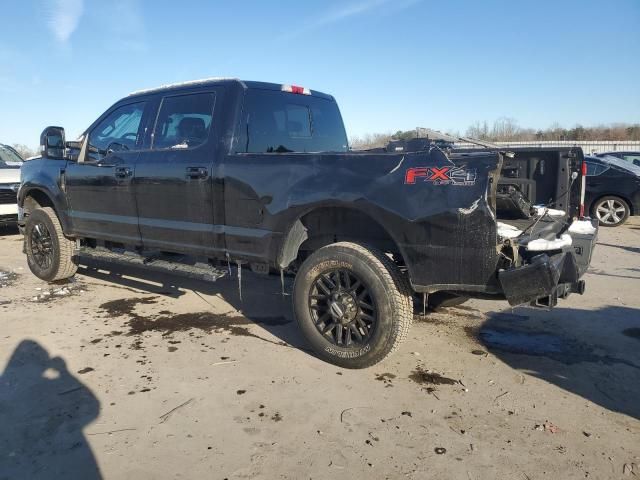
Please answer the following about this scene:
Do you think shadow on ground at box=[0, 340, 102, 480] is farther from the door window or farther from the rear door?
the door window

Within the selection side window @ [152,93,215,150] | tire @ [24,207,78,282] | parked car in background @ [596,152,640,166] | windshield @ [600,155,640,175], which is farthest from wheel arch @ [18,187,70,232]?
parked car in background @ [596,152,640,166]

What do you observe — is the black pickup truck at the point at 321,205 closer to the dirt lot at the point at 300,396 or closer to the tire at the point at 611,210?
the dirt lot at the point at 300,396

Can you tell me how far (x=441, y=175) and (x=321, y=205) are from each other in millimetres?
928

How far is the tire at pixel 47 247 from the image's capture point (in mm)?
6059

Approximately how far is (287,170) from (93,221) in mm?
2807

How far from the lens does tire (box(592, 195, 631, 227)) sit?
11.4 meters

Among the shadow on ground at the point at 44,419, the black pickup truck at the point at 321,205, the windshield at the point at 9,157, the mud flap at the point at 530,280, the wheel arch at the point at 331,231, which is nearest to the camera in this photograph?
the shadow on ground at the point at 44,419

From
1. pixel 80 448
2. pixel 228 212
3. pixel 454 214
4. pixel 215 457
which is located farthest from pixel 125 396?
pixel 454 214

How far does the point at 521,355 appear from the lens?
4059mm

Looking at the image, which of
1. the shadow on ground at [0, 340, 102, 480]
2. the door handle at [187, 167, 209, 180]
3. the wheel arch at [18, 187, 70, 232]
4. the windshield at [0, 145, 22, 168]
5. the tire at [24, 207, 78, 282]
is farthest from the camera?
the windshield at [0, 145, 22, 168]

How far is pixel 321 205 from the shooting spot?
3.73 meters

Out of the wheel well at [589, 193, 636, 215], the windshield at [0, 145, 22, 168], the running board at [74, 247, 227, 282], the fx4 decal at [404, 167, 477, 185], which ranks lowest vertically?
the wheel well at [589, 193, 636, 215]

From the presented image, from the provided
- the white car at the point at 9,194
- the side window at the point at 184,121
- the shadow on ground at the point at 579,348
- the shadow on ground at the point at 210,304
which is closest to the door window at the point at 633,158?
the shadow on ground at the point at 579,348

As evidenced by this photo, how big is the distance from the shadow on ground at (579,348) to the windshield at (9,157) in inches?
419
